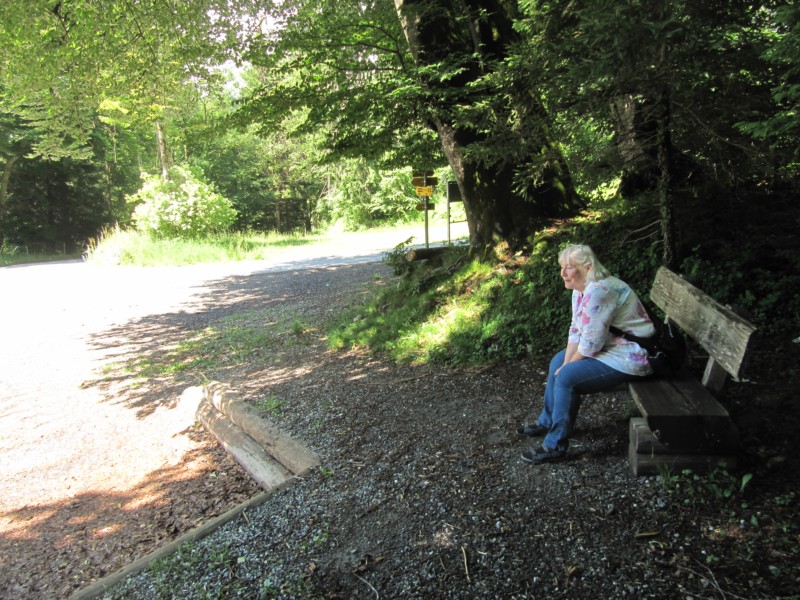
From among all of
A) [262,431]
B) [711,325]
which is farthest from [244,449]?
[711,325]

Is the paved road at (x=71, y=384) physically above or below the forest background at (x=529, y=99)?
below

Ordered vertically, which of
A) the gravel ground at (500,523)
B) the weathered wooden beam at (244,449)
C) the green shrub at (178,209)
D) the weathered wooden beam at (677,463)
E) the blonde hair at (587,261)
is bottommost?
the weathered wooden beam at (244,449)

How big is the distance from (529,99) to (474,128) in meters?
1.59

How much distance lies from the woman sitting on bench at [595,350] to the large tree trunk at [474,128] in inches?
106

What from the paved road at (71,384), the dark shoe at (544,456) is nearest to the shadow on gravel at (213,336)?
the paved road at (71,384)

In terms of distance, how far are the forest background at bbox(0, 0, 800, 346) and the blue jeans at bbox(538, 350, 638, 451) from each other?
2.80ft

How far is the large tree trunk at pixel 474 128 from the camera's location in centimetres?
616

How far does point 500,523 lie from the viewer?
2814 millimetres

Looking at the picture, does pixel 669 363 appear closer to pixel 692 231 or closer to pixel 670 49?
pixel 670 49

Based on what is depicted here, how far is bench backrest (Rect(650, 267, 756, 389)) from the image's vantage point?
105 inches

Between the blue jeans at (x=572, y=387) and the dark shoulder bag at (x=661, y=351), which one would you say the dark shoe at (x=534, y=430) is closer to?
the blue jeans at (x=572, y=387)

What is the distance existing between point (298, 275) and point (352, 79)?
8.69 meters

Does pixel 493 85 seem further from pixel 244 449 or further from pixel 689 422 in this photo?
pixel 244 449

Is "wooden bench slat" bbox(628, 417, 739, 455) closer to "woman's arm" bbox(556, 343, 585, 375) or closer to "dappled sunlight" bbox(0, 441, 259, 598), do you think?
"woman's arm" bbox(556, 343, 585, 375)
